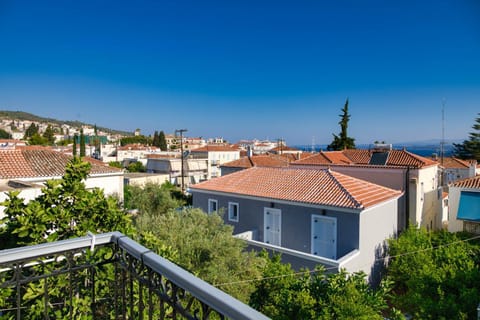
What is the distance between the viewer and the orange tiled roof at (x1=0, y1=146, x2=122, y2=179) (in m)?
15.7

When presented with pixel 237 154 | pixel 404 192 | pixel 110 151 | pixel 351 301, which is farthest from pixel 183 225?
pixel 110 151

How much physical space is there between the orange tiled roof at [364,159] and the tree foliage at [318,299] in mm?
15344

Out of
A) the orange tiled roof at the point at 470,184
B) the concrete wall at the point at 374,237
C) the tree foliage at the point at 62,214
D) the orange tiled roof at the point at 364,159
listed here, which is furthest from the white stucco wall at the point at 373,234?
the tree foliage at the point at 62,214

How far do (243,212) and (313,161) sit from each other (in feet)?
41.1

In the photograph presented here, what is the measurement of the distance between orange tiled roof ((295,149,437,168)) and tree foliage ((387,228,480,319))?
6.46 m

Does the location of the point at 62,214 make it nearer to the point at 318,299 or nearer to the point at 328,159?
the point at 318,299

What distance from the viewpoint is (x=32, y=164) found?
1712 centimetres

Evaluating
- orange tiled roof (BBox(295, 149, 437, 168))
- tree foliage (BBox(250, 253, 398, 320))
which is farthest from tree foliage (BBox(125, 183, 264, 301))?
orange tiled roof (BBox(295, 149, 437, 168))

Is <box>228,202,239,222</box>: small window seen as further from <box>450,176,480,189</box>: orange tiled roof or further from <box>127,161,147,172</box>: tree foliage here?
<box>127,161,147,172</box>: tree foliage

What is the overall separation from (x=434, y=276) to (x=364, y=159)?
17400mm

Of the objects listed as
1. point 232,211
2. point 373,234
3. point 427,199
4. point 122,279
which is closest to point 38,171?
point 232,211

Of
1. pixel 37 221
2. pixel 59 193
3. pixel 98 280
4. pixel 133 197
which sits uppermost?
pixel 59 193

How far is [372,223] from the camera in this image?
15.3 m

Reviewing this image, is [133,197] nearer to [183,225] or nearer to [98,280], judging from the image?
[183,225]
